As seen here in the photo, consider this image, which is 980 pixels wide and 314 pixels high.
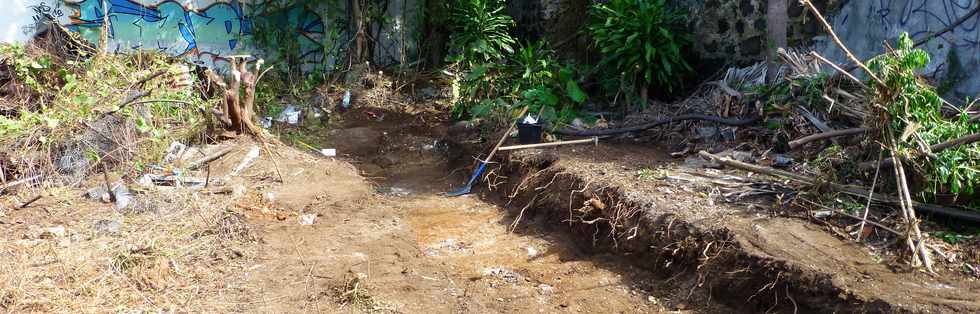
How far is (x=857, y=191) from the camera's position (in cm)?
482

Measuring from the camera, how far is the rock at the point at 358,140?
8383mm

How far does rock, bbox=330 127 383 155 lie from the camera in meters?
8.38

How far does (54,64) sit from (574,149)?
557cm

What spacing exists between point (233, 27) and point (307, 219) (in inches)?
223

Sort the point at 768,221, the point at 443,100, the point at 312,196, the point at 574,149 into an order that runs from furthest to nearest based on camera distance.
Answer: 1. the point at 443,100
2. the point at 574,149
3. the point at 312,196
4. the point at 768,221

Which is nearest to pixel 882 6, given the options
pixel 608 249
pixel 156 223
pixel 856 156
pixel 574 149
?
pixel 856 156

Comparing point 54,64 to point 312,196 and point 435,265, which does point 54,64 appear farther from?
point 435,265

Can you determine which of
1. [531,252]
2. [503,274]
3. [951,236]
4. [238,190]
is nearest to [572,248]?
[531,252]

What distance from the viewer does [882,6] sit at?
6.65m

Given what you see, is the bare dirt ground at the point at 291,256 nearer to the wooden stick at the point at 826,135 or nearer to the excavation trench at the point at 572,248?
the excavation trench at the point at 572,248

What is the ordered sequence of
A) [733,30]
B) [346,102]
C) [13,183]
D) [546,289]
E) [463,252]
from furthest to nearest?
[346,102], [733,30], [13,183], [463,252], [546,289]

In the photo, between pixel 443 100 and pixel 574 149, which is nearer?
pixel 574 149

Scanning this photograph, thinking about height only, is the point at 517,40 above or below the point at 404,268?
above

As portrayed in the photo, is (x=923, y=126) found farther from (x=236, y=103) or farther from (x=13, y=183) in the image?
(x=13, y=183)
